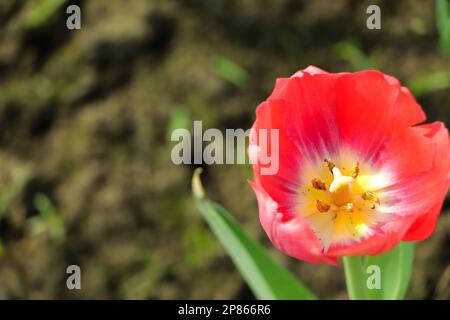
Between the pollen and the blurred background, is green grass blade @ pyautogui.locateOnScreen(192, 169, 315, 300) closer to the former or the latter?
the pollen

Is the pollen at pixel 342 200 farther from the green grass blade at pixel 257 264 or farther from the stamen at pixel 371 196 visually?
the green grass blade at pixel 257 264

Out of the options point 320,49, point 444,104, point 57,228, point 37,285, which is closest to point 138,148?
point 57,228

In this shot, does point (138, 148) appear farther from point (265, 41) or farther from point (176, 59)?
point (265, 41)

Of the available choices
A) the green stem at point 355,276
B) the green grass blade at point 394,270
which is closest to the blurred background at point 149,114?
the green grass blade at point 394,270

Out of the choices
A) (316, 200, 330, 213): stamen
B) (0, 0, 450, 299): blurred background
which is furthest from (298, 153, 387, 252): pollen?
(0, 0, 450, 299): blurred background
